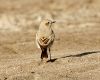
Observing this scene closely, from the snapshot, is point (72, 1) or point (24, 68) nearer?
point (24, 68)

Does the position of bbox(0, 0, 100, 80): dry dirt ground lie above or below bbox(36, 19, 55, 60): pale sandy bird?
below

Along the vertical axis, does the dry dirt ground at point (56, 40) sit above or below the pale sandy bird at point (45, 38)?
below

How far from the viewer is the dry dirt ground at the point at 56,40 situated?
1184 cm

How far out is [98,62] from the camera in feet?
41.3

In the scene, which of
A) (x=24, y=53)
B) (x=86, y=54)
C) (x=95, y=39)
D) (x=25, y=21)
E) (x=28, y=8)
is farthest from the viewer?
(x=28, y=8)

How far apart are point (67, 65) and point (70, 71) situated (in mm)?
576

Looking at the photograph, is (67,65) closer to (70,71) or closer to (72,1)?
(70,71)

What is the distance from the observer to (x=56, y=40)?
18.5 m

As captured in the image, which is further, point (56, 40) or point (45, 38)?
point (56, 40)

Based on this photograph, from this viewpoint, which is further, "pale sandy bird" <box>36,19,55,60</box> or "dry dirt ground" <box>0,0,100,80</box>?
"pale sandy bird" <box>36,19,55,60</box>

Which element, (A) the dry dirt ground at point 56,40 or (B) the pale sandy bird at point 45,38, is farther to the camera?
(B) the pale sandy bird at point 45,38

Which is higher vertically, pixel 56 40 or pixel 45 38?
pixel 45 38

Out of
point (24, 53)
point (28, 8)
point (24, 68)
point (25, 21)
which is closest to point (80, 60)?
point (24, 68)

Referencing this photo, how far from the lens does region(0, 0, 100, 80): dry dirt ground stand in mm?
11836
